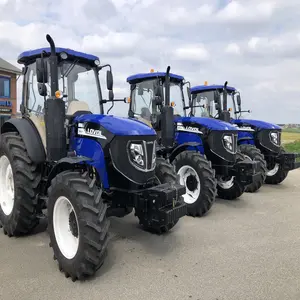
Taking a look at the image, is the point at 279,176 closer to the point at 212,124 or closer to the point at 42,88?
the point at 212,124

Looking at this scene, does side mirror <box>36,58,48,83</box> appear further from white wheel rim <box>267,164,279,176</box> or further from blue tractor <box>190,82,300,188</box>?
white wheel rim <box>267,164,279,176</box>

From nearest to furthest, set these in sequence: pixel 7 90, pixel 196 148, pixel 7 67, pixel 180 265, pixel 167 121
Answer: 1. pixel 180 265
2. pixel 167 121
3. pixel 196 148
4. pixel 7 67
5. pixel 7 90

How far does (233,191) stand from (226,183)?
0.84ft

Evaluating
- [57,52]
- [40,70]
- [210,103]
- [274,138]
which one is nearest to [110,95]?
[57,52]

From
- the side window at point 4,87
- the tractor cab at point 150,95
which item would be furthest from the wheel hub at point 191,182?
the side window at point 4,87

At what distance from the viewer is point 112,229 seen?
5.25m

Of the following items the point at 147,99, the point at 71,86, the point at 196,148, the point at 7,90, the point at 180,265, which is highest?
the point at 7,90

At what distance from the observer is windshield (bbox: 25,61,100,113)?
4688 mm

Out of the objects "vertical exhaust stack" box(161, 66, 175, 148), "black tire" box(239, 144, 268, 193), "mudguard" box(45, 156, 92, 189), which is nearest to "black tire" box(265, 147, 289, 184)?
"black tire" box(239, 144, 268, 193)

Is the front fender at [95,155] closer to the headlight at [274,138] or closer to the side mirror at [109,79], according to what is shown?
the side mirror at [109,79]

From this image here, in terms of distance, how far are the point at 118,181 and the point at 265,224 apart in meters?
2.99

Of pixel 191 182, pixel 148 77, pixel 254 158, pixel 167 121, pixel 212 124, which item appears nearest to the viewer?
pixel 191 182

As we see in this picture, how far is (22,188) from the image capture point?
4.50 meters

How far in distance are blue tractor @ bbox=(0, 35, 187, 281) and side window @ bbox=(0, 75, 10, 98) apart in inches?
885
